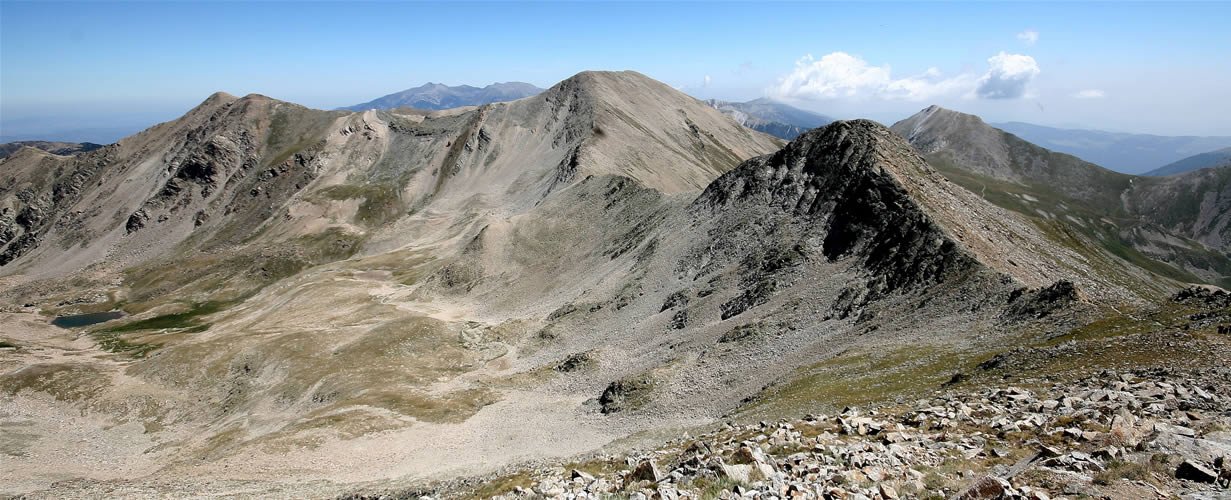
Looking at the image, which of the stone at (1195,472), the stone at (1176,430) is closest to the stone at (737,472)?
the stone at (1195,472)

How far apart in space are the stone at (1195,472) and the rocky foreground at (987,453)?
1.6 inches

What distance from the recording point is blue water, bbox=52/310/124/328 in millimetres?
150525

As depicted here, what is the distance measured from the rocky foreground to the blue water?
174 metres

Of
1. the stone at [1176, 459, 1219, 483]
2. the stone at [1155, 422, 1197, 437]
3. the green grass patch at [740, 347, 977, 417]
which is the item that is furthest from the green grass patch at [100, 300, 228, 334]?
the stone at [1176, 459, 1219, 483]

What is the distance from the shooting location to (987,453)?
73.4ft

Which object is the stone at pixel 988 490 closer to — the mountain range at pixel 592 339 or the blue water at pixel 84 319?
the mountain range at pixel 592 339

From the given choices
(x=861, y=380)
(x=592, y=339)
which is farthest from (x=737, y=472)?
(x=592, y=339)

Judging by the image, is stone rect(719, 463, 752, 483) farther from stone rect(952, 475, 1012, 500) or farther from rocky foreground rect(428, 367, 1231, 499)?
stone rect(952, 475, 1012, 500)

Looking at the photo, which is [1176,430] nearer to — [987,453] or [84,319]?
[987,453]

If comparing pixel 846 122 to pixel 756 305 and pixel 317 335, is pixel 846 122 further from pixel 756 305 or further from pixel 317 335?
pixel 317 335

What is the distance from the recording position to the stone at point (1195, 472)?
1589 cm

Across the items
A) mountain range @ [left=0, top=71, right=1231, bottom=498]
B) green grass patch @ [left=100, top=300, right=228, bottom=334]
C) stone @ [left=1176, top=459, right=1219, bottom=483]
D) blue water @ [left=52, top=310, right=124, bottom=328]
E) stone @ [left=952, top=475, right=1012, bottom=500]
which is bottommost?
blue water @ [left=52, top=310, right=124, bottom=328]

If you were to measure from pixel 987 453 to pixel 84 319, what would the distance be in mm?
203991

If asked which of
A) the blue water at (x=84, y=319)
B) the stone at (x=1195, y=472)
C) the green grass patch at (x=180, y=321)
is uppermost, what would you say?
the stone at (x=1195, y=472)
